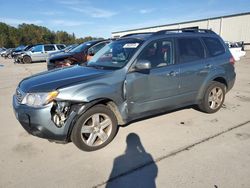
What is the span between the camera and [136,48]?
4.05 m

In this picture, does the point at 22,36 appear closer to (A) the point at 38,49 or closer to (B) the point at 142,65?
(A) the point at 38,49

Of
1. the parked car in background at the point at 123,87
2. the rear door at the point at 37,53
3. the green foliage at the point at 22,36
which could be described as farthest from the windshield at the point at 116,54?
the green foliage at the point at 22,36

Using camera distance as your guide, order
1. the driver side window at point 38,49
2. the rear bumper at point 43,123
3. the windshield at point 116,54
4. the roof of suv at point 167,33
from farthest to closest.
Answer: the driver side window at point 38,49 < the roof of suv at point 167,33 < the windshield at point 116,54 < the rear bumper at point 43,123

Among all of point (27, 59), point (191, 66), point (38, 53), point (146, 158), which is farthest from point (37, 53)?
point (146, 158)

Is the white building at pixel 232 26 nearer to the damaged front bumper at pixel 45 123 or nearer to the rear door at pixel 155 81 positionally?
the rear door at pixel 155 81

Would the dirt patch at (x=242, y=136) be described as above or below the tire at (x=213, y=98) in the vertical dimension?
below

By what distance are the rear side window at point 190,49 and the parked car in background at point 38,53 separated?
749 inches

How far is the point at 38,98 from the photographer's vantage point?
3.36m

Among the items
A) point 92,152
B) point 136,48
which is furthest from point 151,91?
point 92,152

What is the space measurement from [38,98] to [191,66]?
293cm

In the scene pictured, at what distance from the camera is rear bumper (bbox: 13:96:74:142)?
327cm

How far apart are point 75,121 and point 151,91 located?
1464 mm

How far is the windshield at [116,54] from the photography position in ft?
13.2

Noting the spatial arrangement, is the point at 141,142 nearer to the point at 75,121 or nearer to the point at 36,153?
the point at 75,121
